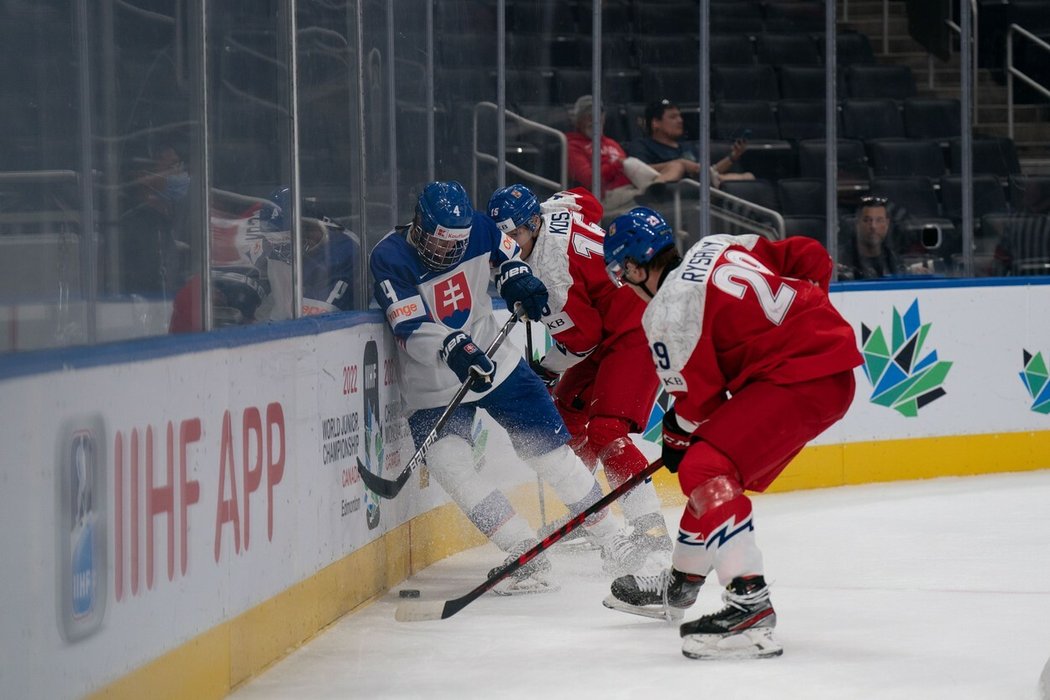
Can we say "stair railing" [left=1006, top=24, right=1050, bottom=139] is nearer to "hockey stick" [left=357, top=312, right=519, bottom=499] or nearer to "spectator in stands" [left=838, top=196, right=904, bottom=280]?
"spectator in stands" [left=838, top=196, right=904, bottom=280]

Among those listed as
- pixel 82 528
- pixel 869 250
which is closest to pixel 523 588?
pixel 82 528

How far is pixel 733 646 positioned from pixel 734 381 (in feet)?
2.02

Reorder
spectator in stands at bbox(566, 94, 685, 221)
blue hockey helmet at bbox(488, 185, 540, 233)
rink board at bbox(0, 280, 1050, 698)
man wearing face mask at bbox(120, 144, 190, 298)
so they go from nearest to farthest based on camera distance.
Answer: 1. rink board at bbox(0, 280, 1050, 698)
2. man wearing face mask at bbox(120, 144, 190, 298)
3. blue hockey helmet at bbox(488, 185, 540, 233)
4. spectator in stands at bbox(566, 94, 685, 221)

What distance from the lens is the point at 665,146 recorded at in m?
7.05

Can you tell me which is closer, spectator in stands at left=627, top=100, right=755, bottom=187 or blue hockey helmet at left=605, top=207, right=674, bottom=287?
blue hockey helmet at left=605, top=207, right=674, bottom=287

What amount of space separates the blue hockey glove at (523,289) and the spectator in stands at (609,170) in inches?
80.4

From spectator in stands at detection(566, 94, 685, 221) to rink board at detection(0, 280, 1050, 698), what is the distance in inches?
65.5

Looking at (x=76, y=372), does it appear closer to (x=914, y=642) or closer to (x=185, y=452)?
(x=185, y=452)

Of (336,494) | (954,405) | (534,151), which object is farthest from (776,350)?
(954,405)

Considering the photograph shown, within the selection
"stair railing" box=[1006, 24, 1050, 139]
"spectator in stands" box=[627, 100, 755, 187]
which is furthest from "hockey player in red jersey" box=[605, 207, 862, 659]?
"stair railing" box=[1006, 24, 1050, 139]

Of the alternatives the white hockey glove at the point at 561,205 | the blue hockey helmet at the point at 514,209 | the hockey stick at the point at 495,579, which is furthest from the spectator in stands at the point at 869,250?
the hockey stick at the point at 495,579

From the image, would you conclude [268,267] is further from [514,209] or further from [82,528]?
[82,528]

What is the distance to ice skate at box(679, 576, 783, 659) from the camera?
3674 mm

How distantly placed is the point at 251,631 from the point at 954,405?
422 centimetres
